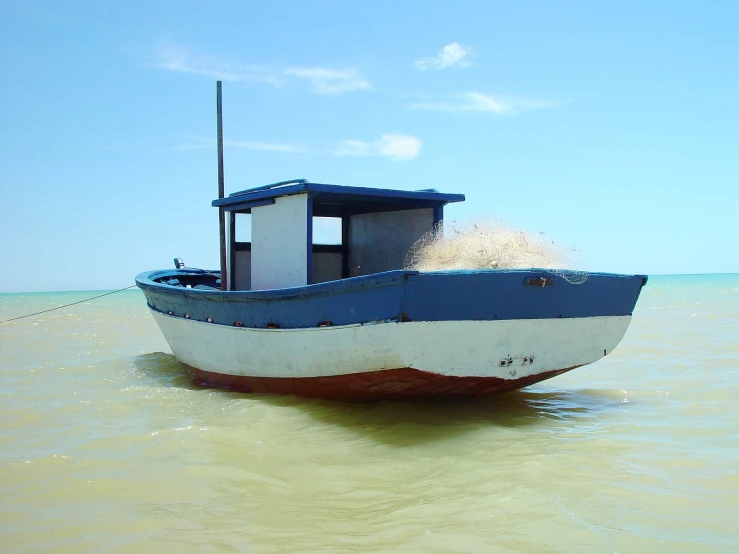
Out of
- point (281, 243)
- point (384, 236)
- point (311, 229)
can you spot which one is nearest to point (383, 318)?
point (311, 229)

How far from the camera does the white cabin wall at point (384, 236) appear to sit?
7.81 m

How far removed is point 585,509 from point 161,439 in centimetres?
334

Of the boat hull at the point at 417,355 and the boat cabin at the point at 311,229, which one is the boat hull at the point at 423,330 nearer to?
the boat hull at the point at 417,355

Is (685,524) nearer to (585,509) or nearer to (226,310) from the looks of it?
(585,509)

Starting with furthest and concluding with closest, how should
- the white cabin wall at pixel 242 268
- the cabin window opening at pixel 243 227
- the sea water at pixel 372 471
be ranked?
the white cabin wall at pixel 242 268 → the cabin window opening at pixel 243 227 → the sea water at pixel 372 471

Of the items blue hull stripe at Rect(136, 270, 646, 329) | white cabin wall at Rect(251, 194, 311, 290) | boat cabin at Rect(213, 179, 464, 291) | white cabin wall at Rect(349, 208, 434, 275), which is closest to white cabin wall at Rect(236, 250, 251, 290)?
boat cabin at Rect(213, 179, 464, 291)

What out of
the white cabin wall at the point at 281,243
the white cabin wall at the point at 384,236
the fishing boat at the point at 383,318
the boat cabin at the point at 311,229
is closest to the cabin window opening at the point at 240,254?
the boat cabin at the point at 311,229

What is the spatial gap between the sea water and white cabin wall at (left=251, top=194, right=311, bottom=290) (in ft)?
4.48

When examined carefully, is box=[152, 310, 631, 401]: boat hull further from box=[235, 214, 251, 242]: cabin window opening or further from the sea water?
box=[235, 214, 251, 242]: cabin window opening

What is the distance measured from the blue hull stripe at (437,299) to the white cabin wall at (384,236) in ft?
7.30

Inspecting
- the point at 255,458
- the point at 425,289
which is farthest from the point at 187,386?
the point at 425,289

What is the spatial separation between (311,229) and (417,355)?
86.7 inches

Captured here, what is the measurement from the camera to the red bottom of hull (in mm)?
5461

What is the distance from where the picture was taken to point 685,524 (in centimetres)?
349
